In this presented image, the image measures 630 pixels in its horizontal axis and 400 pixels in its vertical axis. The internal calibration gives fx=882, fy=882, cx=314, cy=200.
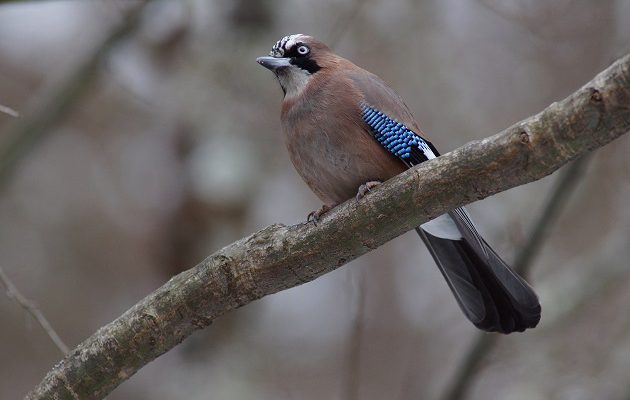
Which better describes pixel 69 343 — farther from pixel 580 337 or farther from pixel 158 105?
pixel 580 337

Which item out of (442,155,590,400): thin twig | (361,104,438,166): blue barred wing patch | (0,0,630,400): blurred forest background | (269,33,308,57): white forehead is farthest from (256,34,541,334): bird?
(442,155,590,400): thin twig

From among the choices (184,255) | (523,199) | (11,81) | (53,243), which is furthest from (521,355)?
(11,81)

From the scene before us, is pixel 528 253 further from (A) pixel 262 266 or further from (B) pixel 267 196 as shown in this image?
(B) pixel 267 196

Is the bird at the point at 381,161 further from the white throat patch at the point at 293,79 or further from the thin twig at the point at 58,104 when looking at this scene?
the thin twig at the point at 58,104

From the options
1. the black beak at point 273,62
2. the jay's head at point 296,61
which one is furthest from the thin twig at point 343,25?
the black beak at point 273,62

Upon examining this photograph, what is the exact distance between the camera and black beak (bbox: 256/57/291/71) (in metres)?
5.06

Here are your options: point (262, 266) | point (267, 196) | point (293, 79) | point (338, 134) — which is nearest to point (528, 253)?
point (338, 134)

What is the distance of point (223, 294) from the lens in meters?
3.38

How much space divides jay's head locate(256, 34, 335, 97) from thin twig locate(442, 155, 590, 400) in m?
1.54

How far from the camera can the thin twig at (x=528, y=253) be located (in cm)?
505

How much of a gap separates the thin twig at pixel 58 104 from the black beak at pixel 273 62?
1.38 metres

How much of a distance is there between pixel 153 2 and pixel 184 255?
73.1 inches

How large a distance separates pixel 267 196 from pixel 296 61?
10.6ft

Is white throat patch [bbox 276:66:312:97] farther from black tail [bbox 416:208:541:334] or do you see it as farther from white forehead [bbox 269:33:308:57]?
black tail [bbox 416:208:541:334]
